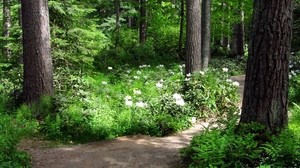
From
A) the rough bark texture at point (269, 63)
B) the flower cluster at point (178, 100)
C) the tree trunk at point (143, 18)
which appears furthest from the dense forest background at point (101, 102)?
the tree trunk at point (143, 18)

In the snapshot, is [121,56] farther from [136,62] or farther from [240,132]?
[240,132]

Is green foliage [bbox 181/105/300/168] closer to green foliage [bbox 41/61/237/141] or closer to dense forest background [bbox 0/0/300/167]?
dense forest background [bbox 0/0/300/167]

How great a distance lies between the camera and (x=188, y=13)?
11.0m

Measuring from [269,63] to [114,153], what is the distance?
3484 mm

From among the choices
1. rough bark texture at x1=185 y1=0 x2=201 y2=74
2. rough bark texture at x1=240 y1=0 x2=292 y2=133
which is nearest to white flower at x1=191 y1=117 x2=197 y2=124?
rough bark texture at x1=185 y1=0 x2=201 y2=74

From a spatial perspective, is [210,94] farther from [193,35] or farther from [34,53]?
[34,53]

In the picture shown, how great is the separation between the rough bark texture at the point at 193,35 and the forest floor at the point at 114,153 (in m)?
3.19

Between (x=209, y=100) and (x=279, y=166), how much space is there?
5334 mm

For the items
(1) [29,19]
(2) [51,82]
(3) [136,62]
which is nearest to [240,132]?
(2) [51,82]

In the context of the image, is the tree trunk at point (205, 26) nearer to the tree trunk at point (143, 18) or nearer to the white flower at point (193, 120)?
the tree trunk at point (143, 18)

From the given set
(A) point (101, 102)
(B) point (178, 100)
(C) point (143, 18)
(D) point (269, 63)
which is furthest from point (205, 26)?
(D) point (269, 63)

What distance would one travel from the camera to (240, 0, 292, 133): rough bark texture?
5.25 meters

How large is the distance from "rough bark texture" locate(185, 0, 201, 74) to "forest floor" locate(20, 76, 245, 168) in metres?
3.19

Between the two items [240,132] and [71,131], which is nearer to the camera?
[240,132]
